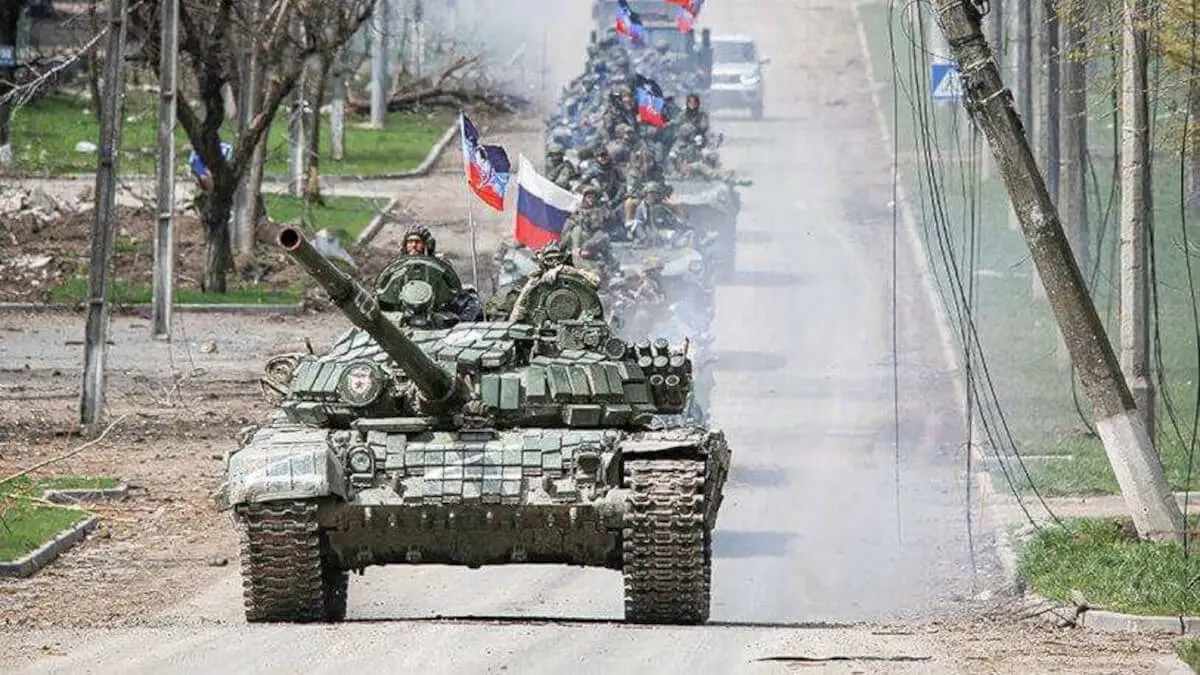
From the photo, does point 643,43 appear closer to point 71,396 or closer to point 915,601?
point 71,396

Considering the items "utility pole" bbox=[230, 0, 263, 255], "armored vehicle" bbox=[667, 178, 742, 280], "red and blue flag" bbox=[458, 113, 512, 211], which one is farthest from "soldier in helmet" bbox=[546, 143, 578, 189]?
"utility pole" bbox=[230, 0, 263, 255]

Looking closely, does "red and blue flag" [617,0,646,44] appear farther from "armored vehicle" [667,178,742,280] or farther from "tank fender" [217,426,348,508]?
"tank fender" [217,426,348,508]

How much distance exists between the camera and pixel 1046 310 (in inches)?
1409

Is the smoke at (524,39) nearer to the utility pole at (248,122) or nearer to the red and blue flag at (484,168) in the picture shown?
the utility pole at (248,122)

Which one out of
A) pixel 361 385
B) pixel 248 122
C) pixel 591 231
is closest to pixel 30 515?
pixel 361 385

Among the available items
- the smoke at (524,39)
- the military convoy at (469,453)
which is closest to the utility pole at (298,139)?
the smoke at (524,39)

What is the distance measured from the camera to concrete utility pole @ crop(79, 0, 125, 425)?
26953 mm

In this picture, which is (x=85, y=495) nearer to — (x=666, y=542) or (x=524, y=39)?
(x=666, y=542)

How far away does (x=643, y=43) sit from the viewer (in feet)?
160

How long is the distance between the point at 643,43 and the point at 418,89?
14096mm

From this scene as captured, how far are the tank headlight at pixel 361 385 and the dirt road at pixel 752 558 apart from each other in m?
1.34

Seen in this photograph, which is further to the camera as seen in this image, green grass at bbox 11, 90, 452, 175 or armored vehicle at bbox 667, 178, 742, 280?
green grass at bbox 11, 90, 452, 175

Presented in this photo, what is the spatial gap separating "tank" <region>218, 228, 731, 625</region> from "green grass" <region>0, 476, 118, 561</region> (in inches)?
146

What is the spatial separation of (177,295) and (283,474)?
79.4ft
